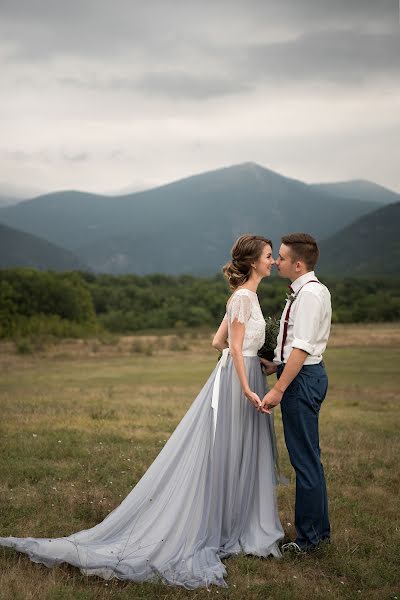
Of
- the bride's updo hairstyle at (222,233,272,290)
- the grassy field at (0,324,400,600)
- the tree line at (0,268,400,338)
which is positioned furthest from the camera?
the tree line at (0,268,400,338)

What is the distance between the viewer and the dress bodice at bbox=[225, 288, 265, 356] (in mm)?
6293

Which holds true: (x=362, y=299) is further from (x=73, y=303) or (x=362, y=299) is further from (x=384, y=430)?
(x=384, y=430)

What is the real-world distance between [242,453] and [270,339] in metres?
1.11

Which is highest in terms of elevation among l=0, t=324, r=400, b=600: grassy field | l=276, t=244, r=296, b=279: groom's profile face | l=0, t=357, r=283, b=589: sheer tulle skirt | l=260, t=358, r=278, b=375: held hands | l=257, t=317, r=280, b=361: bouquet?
l=276, t=244, r=296, b=279: groom's profile face

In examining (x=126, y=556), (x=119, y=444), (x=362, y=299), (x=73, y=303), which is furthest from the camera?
(x=362, y=299)

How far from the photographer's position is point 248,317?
636cm

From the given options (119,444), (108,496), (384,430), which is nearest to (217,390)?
(108,496)

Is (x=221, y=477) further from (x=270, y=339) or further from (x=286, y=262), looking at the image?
(x=286, y=262)

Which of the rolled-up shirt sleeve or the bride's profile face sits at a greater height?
the bride's profile face

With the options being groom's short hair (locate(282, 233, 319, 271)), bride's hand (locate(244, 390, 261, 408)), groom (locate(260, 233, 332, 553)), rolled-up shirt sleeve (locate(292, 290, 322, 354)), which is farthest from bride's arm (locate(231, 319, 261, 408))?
groom's short hair (locate(282, 233, 319, 271))

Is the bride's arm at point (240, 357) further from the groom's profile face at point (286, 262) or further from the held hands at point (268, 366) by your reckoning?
the groom's profile face at point (286, 262)

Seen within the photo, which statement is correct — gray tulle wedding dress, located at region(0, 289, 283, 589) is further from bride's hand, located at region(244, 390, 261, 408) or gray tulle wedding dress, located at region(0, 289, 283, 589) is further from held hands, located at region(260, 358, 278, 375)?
bride's hand, located at region(244, 390, 261, 408)

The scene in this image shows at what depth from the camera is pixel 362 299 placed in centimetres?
10531

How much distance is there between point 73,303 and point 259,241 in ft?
271
